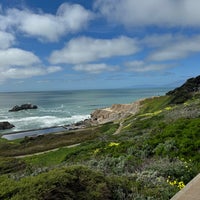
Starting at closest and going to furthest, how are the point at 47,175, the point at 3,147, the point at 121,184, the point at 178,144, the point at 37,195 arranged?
the point at 37,195 → the point at 47,175 → the point at 121,184 → the point at 178,144 → the point at 3,147

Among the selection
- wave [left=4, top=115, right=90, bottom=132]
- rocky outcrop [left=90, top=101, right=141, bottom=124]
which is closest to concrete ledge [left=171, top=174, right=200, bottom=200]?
rocky outcrop [left=90, top=101, right=141, bottom=124]

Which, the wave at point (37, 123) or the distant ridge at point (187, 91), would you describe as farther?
the wave at point (37, 123)

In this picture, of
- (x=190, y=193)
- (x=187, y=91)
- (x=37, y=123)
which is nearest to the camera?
(x=190, y=193)

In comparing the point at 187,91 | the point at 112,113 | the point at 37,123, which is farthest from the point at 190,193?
the point at 37,123

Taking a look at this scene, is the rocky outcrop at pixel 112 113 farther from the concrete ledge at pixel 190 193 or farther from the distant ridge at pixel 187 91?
the concrete ledge at pixel 190 193

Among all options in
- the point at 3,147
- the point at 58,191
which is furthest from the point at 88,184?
the point at 3,147

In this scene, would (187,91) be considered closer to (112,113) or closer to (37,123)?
(112,113)

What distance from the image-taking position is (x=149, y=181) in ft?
24.9

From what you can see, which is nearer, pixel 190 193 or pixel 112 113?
pixel 190 193

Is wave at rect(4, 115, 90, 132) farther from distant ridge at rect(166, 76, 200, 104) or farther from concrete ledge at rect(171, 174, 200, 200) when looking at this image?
concrete ledge at rect(171, 174, 200, 200)

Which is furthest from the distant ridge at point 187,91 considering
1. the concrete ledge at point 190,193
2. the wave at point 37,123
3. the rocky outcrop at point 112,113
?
the concrete ledge at point 190,193

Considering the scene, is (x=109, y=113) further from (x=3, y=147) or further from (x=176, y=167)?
(x=176, y=167)

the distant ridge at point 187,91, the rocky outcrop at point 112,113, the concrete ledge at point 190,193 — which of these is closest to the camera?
the concrete ledge at point 190,193

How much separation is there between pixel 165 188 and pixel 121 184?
1101 millimetres
